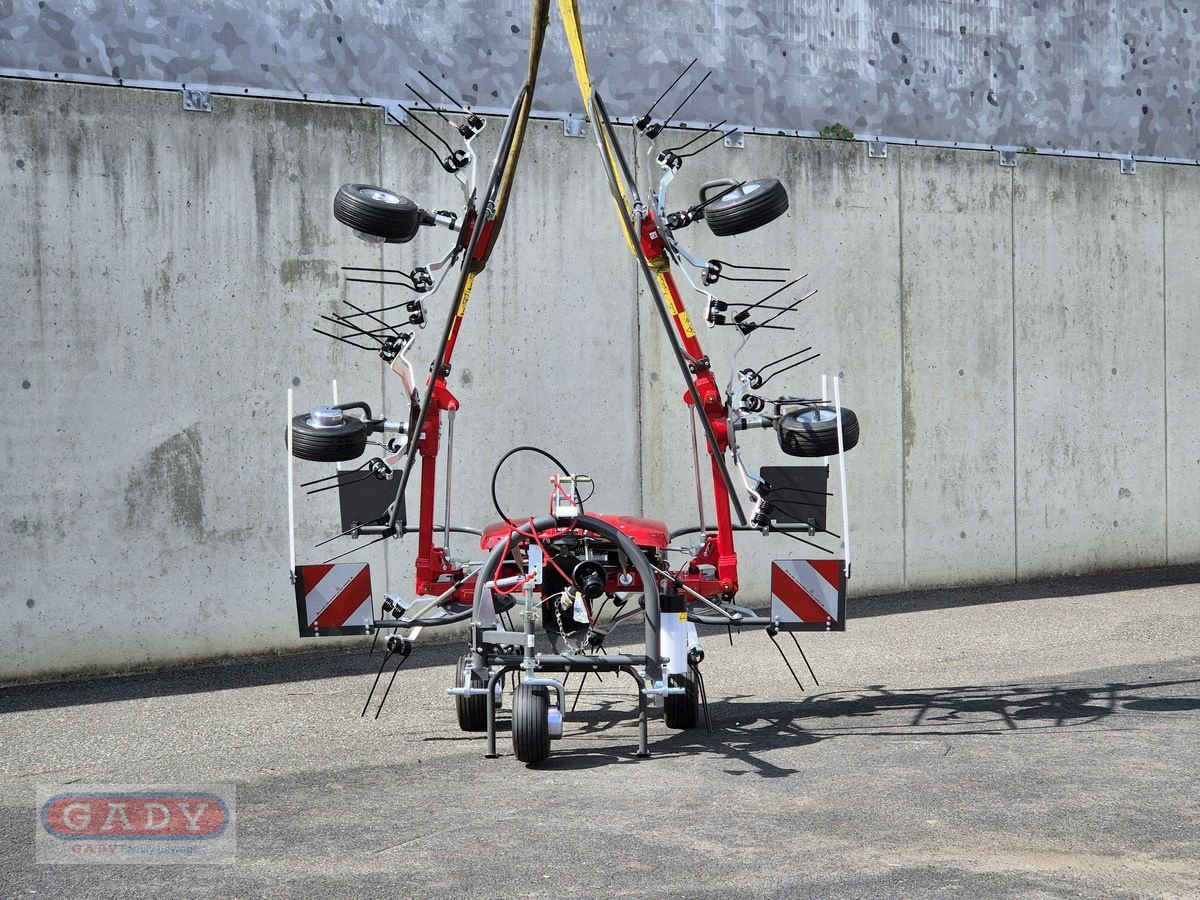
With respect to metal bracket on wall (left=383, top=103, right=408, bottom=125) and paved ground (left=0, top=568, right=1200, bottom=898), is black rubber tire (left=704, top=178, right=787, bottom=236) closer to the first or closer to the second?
paved ground (left=0, top=568, right=1200, bottom=898)

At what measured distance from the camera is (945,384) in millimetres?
10680

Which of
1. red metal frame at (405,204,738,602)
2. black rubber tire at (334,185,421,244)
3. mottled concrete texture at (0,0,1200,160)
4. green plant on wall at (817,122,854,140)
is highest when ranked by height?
mottled concrete texture at (0,0,1200,160)

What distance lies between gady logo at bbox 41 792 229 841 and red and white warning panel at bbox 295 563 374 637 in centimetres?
122

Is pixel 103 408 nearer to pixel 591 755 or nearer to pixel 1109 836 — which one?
pixel 591 755

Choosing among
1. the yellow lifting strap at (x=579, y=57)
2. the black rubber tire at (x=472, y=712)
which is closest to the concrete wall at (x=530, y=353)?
the black rubber tire at (x=472, y=712)

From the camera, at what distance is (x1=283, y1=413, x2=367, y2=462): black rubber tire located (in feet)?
20.6

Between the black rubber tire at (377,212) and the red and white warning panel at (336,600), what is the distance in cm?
151

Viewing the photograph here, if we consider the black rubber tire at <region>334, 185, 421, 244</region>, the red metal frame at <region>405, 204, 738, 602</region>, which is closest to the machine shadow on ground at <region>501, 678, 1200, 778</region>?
the red metal frame at <region>405, 204, 738, 602</region>

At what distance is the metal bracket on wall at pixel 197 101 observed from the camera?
854 cm

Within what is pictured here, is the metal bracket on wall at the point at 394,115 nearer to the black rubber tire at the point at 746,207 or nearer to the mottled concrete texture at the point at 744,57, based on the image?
the mottled concrete texture at the point at 744,57

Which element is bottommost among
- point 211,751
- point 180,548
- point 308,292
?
point 211,751

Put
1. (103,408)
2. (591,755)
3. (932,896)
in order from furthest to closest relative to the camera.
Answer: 1. (103,408)
2. (591,755)
3. (932,896)

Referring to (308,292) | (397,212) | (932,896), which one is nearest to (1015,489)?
(308,292)

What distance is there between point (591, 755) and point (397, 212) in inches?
96.5
